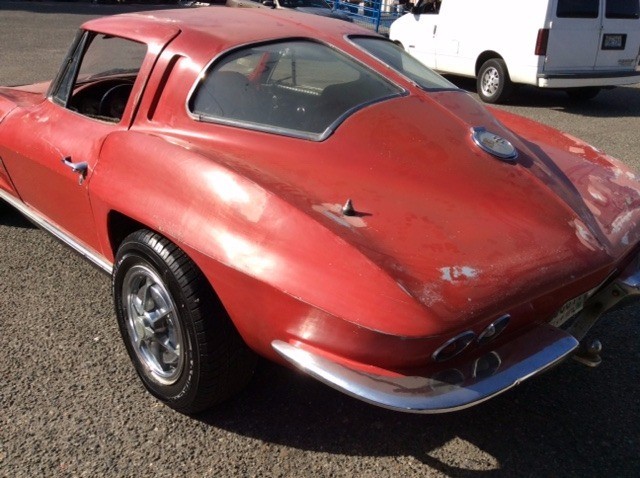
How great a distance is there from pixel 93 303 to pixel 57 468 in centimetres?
123

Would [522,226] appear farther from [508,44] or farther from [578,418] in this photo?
[508,44]

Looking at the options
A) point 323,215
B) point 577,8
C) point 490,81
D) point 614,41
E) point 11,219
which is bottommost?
point 11,219

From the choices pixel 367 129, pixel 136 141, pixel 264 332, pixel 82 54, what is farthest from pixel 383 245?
pixel 82 54

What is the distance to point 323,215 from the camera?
7.06 ft

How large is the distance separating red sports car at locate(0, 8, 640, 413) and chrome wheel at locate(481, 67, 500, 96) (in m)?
6.24

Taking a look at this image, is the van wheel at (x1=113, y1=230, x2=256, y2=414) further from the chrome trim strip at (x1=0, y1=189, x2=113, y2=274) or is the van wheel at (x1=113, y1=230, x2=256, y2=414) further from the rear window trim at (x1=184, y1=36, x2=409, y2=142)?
the rear window trim at (x1=184, y1=36, x2=409, y2=142)

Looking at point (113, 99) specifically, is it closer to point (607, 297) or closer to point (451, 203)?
point (451, 203)

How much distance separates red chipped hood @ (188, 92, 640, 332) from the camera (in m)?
2.04

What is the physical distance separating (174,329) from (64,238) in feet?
3.70

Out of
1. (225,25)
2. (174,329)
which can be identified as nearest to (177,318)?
(174,329)

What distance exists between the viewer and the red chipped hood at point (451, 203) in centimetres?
204

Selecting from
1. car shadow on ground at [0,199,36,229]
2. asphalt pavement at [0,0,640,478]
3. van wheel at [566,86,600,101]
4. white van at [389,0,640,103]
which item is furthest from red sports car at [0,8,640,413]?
van wheel at [566,86,600,101]

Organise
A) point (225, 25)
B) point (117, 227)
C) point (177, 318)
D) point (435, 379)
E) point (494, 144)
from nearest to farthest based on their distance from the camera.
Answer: point (435, 379) → point (177, 318) → point (494, 144) → point (117, 227) → point (225, 25)

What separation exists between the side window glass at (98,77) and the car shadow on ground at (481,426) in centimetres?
168
